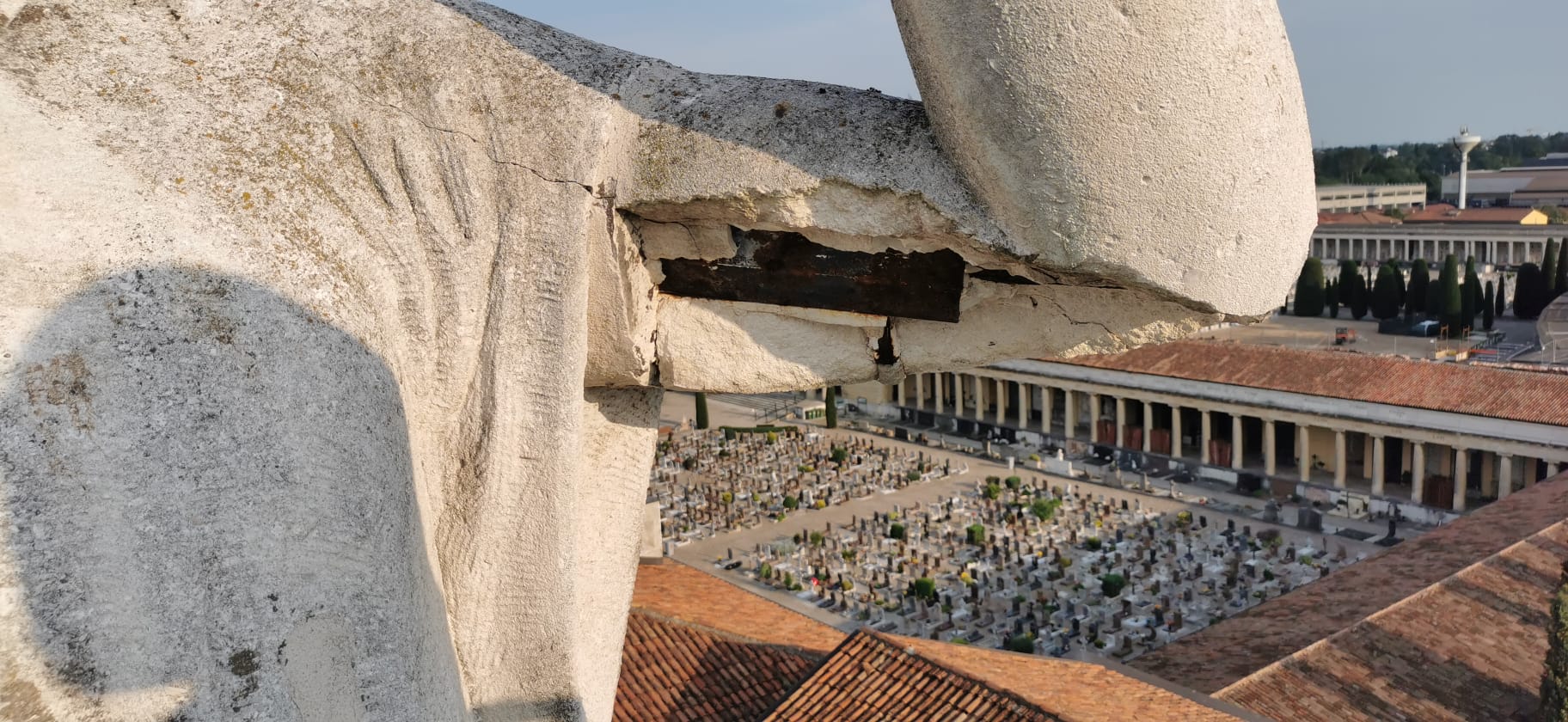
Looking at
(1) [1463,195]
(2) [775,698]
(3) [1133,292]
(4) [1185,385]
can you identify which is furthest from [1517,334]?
(3) [1133,292]

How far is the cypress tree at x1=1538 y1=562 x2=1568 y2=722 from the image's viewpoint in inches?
594

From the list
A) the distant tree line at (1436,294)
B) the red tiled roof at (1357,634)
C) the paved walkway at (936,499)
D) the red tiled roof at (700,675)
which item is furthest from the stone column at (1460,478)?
the red tiled roof at (700,675)

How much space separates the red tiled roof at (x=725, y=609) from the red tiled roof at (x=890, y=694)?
2.73ft

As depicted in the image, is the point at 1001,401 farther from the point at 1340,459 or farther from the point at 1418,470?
the point at 1418,470

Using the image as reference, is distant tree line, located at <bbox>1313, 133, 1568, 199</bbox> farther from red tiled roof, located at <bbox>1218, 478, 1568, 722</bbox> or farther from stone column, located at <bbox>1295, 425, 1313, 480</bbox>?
red tiled roof, located at <bbox>1218, 478, 1568, 722</bbox>

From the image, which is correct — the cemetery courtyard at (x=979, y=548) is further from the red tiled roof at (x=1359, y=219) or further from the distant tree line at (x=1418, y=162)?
the distant tree line at (x=1418, y=162)

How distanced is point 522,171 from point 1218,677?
16.6 metres

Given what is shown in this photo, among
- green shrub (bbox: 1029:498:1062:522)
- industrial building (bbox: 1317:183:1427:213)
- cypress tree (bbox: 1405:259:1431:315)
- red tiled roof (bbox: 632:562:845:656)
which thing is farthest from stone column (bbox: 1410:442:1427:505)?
industrial building (bbox: 1317:183:1427:213)

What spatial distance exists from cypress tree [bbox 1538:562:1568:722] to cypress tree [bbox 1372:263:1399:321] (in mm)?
50435

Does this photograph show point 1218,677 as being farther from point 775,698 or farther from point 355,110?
point 355,110

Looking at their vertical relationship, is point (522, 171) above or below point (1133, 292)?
above

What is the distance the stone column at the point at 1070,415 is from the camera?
159ft

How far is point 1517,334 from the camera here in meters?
59.2

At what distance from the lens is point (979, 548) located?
34.2 meters
